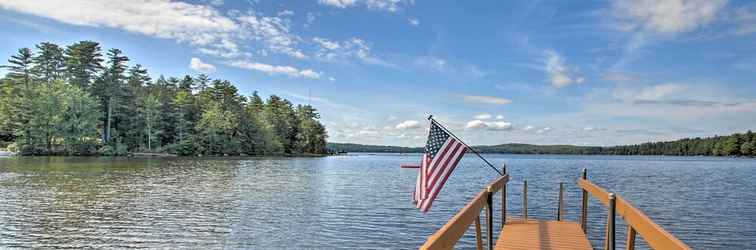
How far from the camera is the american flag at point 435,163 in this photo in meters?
8.80

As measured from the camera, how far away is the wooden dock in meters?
4.34

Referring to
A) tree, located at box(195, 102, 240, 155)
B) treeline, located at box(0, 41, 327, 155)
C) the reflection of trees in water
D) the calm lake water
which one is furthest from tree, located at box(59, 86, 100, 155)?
the reflection of trees in water

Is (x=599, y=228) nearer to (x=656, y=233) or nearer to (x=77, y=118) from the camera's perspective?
(x=656, y=233)

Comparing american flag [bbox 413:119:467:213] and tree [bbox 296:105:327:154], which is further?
tree [bbox 296:105:327:154]

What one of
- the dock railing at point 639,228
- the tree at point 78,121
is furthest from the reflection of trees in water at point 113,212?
the tree at point 78,121

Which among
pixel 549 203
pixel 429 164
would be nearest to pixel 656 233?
pixel 429 164

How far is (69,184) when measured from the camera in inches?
1081

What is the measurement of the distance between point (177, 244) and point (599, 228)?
12721 mm

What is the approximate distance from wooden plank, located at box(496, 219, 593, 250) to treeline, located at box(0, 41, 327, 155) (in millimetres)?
71285

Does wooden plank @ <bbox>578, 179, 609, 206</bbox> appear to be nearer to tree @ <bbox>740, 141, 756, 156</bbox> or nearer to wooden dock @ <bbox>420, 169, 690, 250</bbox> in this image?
wooden dock @ <bbox>420, 169, 690, 250</bbox>

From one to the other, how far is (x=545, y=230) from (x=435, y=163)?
3.64 meters

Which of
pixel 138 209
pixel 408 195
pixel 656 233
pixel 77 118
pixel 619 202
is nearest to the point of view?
pixel 656 233

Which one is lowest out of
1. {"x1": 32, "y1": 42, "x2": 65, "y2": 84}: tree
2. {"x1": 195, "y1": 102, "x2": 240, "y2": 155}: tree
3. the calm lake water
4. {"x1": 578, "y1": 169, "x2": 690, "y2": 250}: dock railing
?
the calm lake water

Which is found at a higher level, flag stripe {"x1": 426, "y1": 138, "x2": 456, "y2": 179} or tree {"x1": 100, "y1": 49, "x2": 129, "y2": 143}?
tree {"x1": 100, "y1": 49, "x2": 129, "y2": 143}
